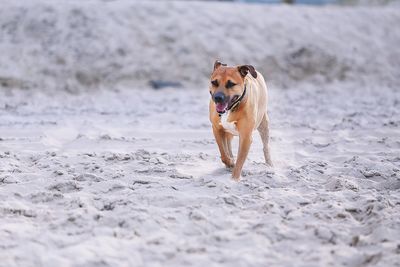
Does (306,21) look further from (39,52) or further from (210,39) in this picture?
(39,52)

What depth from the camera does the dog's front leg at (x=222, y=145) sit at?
4.59 meters

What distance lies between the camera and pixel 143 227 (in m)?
3.31

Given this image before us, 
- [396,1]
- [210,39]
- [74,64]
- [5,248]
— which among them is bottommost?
[5,248]

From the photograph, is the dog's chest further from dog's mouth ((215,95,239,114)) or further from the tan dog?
dog's mouth ((215,95,239,114))

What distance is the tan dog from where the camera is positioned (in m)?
4.16

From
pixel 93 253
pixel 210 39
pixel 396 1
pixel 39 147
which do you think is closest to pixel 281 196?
pixel 93 253

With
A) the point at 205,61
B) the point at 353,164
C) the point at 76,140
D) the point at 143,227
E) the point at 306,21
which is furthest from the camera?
the point at 306,21

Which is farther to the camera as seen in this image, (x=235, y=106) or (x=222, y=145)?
(x=222, y=145)

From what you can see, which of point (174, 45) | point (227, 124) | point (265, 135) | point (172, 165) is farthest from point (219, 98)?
point (174, 45)

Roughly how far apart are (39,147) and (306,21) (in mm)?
11396

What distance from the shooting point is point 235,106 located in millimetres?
4301

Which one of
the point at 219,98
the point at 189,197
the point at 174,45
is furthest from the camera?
the point at 174,45

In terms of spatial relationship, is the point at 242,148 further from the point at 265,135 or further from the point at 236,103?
the point at 265,135

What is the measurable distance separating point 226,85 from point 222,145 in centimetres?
74
